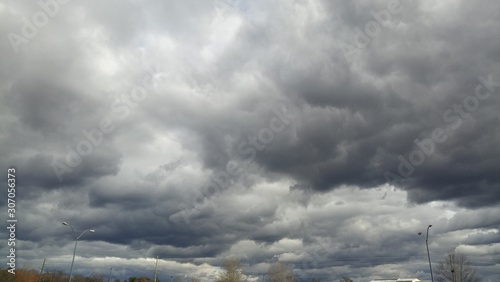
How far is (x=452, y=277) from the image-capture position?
77.2 m

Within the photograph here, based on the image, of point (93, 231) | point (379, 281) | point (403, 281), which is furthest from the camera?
point (379, 281)

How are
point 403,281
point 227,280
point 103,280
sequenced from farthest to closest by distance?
point 103,280 → point 227,280 → point 403,281

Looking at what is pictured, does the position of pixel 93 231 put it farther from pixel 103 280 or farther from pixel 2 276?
pixel 103 280

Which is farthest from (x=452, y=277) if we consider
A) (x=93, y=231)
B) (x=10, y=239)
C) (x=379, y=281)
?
(x=10, y=239)

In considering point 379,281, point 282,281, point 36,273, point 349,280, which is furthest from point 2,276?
point 349,280

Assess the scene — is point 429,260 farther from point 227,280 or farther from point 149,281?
point 149,281

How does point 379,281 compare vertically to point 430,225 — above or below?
below

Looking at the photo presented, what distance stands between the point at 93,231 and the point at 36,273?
285ft

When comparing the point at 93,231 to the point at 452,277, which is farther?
the point at 452,277

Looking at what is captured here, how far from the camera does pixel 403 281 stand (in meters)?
93.7

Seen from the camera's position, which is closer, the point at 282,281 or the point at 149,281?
the point at 282,281

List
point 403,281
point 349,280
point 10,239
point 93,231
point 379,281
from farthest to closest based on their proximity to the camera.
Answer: point 349,280, point 379,281, point 403,281, point 93,231, point 10,239

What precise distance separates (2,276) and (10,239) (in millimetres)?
93089

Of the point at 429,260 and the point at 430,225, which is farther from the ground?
the point at 430,225
